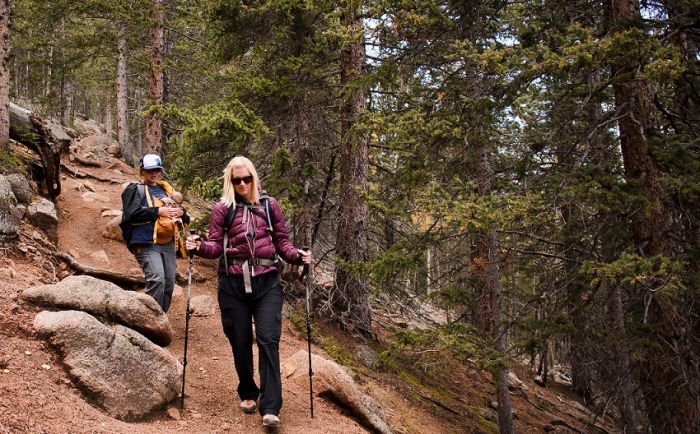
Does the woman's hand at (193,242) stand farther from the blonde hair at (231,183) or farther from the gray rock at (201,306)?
the gray rock at (201,306)

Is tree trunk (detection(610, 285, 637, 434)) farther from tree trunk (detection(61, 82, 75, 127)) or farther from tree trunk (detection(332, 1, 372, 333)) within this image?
tree trunk (detection(61, 82, 75, 127))

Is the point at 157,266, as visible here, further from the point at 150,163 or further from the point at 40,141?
the point at 40,141

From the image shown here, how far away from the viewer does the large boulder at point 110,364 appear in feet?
15.5

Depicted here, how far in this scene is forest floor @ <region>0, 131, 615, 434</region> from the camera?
4.26m

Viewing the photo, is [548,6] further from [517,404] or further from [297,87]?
[517,404]

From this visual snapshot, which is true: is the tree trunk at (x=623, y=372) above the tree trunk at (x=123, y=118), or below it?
below

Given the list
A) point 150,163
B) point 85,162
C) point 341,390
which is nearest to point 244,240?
point 150,163

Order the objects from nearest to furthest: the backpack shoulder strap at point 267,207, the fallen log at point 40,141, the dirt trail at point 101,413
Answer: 1. the dirt trail at point 101,413
2. the backpack shoulder strap at point 267,207
3. the fallen log at point 40,141

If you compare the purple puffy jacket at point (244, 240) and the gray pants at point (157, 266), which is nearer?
the purple puffy jacket at point (244, 240)

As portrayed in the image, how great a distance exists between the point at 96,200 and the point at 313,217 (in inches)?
Result: 223

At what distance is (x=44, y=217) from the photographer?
351 inches

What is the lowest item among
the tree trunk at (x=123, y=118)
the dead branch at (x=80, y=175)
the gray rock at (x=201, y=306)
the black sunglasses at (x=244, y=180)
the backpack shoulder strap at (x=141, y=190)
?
the gray rock at (x=201, y=306)

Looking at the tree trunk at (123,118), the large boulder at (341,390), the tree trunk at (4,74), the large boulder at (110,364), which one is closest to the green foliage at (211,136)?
the tree trunk at (4,74)

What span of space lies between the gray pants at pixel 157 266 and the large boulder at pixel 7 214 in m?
2.09
